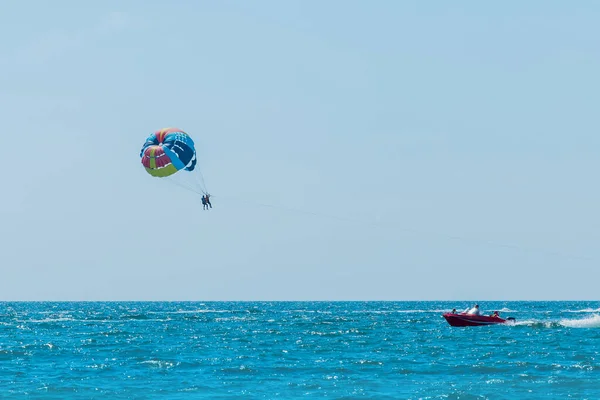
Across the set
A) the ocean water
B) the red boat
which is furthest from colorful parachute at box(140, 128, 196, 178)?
the red boat

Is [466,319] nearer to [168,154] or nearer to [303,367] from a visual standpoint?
[168,154]

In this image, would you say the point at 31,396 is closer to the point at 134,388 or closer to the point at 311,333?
the point at 134,388

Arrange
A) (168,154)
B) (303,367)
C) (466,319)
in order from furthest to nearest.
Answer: (466,319)
(168,154)
(303,367)

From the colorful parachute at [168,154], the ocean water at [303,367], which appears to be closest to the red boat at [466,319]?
the ocean water at [303,367]

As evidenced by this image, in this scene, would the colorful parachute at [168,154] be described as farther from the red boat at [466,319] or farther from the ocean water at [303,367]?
the red boat at [466,319]

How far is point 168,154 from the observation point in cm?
4962

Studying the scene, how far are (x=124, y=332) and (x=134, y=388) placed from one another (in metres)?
34.4

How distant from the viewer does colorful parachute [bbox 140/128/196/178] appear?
49719 mm

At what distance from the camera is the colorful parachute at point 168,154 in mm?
49719

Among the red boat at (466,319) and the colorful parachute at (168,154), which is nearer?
the colorful parachute at (168,154)

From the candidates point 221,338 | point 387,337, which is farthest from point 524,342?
point 221,338

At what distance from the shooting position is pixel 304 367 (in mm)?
39125

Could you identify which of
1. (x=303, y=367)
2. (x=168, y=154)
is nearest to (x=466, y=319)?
(x=168, y=154)

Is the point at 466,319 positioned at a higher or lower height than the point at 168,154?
lower
